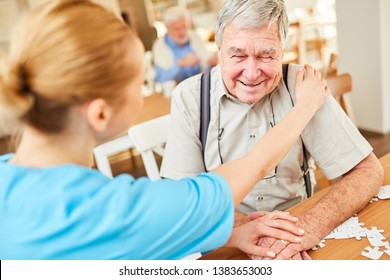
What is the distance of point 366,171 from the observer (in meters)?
1.13

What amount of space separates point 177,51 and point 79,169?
304cm

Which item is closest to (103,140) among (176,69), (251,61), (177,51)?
(251,61)

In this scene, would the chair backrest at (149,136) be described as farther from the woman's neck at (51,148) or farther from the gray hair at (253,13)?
the woman's neck at (51,148)

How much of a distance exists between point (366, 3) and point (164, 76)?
72.0 inches

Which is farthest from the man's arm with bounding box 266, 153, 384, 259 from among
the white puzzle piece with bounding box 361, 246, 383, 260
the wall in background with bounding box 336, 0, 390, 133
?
the wall in background with bounding box 336, 0, 390, 133

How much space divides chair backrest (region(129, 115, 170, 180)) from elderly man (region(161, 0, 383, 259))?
21 centimetres

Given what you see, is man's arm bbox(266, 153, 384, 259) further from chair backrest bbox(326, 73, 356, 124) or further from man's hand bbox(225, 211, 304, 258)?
chair backrest bbox(326, 73, 356, 124)

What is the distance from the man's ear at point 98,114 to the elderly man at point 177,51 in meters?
2.68

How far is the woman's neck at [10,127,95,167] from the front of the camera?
690 millimetres

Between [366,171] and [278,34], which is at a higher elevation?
[278,34]

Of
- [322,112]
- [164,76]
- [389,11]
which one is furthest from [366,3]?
[322,112]
